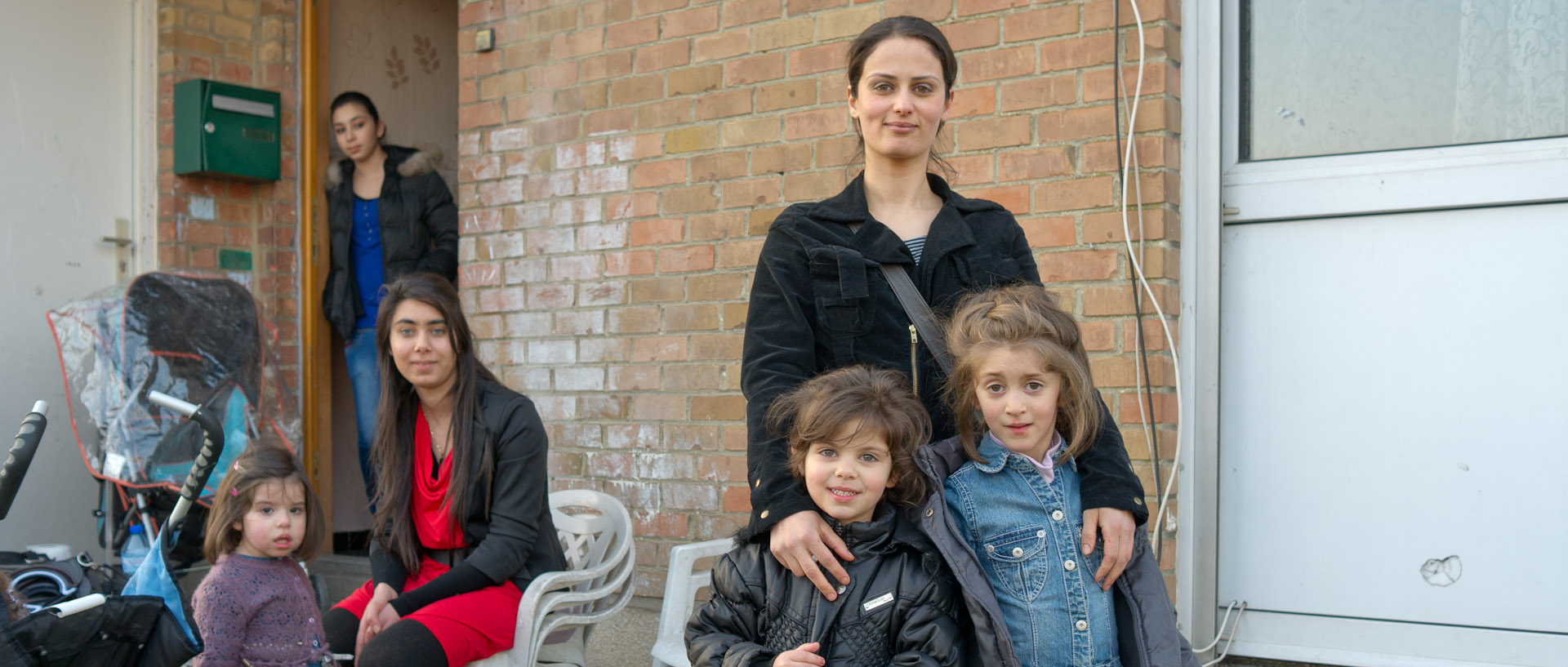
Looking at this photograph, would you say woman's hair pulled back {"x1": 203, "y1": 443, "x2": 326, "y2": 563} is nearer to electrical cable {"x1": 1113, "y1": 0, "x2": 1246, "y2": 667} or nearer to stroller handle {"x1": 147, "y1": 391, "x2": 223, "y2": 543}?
stroller handle {"x1": 147, "y1": 391, "x2": 223, "y2": 543}

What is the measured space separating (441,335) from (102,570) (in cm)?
160

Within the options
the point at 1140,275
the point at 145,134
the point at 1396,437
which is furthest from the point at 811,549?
the point at 145,134

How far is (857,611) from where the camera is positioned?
1.98 metres

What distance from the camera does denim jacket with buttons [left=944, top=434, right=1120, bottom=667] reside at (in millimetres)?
1962

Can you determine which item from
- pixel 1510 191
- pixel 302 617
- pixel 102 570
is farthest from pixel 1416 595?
pixel 102 570

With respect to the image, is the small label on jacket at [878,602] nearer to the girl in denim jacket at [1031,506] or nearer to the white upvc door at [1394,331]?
the girl in denim jacket at [1031,506]

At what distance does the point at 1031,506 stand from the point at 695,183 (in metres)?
2.52

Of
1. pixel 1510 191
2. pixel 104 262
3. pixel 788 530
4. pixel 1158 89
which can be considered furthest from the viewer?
pixel 104 262

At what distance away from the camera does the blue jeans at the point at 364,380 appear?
17.4ft

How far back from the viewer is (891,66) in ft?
6.98

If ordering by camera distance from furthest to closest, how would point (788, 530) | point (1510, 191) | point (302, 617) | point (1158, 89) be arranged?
point (1158, 89) < point (1510, 191) < point (302, 617) < point (788, 530)

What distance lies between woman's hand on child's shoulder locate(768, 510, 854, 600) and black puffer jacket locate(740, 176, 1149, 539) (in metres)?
0.07

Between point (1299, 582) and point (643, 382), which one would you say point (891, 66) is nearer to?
point (1299, 582)

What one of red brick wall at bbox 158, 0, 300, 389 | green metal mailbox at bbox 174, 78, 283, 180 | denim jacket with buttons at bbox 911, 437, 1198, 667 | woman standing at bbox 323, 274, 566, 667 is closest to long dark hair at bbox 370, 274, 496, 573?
woman standing at bbox 323, 274, 566, 667
